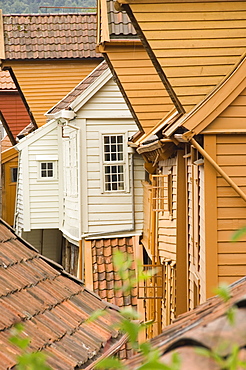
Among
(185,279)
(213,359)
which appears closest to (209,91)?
(185,279)

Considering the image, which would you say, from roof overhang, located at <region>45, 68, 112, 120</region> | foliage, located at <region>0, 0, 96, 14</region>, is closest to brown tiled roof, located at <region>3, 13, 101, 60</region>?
roof overhang, located at <region>45, 68, 112, 120</region>

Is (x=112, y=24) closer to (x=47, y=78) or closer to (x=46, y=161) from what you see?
(x=46, y=161)

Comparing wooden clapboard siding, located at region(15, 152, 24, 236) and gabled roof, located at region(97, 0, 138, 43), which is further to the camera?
wooden clapboard siding, located at region(15, 152, 24, 236)

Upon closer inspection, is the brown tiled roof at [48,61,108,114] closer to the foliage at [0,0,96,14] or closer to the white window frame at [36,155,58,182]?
the white window frame at [36,155,58,182]

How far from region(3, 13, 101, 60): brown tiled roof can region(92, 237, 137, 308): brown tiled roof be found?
6146 mm

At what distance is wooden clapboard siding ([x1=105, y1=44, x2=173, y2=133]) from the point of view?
592 inches

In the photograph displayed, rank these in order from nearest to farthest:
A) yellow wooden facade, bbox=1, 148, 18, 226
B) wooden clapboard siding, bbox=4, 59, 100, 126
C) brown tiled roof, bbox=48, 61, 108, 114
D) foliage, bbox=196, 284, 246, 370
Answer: foliage, bbox=196, 284, 246, 370 → brown tiled roof, bbox=48, 61, 108, 114 → wooden clapboard siding, bbox=4, 59, 100, 126 → yellow wooden facade, bbox=1, 148, 18, 226

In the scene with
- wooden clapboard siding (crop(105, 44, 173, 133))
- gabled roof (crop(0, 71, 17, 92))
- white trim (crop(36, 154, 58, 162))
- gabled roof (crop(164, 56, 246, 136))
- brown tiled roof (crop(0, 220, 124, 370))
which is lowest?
brown tiled roof (crop(0, 220, 124, 370))

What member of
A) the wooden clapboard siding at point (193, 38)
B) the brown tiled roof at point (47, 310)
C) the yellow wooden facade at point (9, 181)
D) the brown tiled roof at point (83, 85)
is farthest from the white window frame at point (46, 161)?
the brown tiled roof at point (47, 310)

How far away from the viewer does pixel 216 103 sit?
9930 millimetres

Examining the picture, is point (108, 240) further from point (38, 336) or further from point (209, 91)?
point (38, 336)

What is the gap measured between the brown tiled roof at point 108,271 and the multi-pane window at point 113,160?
1407 mm

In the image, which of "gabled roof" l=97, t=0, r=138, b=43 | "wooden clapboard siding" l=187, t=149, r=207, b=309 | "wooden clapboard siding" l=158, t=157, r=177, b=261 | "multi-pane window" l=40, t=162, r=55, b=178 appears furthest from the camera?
"multi-pane window" l=40, t=162, r=55, b=178

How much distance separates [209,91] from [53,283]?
448 centimetres
